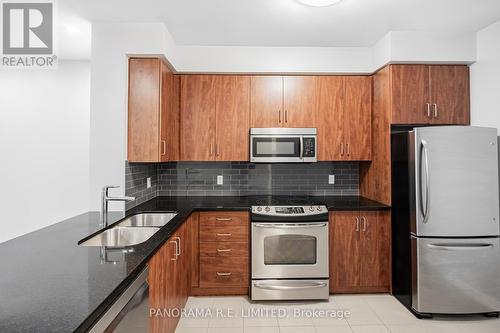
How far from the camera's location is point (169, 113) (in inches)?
126

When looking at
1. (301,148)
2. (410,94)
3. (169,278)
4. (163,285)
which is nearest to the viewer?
(163,285)

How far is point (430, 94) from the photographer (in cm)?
313

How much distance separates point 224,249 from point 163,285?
115 cm

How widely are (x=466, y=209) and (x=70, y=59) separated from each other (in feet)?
14.1

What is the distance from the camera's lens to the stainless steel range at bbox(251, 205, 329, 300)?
2.97 meters

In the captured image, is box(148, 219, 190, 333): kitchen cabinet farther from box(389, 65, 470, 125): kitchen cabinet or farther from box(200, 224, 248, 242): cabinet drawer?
box(389, 65, 470, 125): kitchen cabinet

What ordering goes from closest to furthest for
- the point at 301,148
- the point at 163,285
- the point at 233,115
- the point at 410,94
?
1. the point at 163,285
2. the point at 410,94
3. the point at 301,148
4. the point at 233,115

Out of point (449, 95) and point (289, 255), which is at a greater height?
point (449, 95)

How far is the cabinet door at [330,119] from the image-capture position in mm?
3445

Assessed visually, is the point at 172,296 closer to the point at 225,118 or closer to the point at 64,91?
the point at 225,118

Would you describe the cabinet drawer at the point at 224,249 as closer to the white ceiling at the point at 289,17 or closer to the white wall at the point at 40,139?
the white wall at the point at 40,139

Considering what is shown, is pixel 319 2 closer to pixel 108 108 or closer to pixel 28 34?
pixel 108 108

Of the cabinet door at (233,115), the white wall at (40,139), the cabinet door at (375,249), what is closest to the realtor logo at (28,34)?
the white wall at (40,139)

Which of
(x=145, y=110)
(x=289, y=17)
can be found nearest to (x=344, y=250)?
(x=289, y=17)
